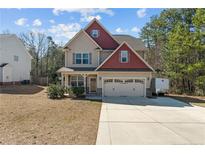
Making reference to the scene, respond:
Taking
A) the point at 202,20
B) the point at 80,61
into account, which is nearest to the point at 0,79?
the point at 80,61

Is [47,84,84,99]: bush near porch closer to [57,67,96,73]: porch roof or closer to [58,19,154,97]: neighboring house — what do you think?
[57,67,96,73]: porch roof

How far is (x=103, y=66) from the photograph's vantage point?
2430cm

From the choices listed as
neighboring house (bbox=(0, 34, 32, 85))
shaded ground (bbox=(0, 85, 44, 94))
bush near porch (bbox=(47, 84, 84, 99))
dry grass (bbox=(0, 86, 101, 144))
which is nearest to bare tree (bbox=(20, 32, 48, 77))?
neighboring house (bbox=(0, 34, 32, 85))

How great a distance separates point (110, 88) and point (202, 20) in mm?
12546

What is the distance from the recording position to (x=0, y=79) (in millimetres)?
31938

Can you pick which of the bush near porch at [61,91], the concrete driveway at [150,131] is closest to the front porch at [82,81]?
the bush near porch at [61,91]

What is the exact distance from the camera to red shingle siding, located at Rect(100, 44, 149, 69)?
24359mm

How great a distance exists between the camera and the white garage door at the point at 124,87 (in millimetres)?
24266

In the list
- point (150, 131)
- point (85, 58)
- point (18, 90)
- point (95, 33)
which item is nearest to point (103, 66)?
point (85, 58)

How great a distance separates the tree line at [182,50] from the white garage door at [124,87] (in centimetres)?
787

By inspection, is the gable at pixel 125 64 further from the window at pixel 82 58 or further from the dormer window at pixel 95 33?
the dormer window at pixel 95 33

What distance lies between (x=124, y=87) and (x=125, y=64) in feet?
7.30

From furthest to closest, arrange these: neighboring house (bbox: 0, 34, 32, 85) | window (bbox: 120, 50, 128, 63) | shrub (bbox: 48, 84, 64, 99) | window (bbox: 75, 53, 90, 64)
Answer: neighboring house (bbox: 0, 34, 32, 85) → window (bbox: 75, 53, 90, 64) → window (bbox: 120, 50, 128, 63) → shrub (bbox: 48, 84, 64, 99)
